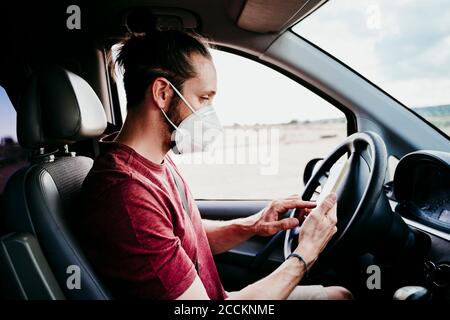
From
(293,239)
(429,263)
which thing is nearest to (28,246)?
(293,239)

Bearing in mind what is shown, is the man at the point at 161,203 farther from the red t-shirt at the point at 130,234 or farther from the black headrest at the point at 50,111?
the black headrest at the point at 50,111

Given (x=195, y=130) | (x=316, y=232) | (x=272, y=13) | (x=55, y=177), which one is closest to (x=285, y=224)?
(x=316, y=232)

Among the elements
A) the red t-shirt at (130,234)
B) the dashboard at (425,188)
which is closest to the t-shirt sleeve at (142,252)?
the red t-shirt at (130,234)

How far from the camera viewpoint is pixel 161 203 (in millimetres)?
1107

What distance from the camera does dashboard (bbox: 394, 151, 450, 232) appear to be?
136 centimetres

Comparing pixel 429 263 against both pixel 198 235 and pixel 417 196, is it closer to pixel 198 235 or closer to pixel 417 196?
pixel 417 196

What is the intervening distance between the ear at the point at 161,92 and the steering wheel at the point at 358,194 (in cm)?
66

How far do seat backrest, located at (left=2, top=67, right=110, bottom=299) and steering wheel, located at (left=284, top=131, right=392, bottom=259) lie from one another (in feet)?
2.46

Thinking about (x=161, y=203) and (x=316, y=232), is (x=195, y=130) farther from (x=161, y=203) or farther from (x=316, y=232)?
(x=316, y=232)

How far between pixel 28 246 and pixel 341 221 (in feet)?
3.14

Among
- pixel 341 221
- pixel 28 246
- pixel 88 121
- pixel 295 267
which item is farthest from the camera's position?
pixel 341 221

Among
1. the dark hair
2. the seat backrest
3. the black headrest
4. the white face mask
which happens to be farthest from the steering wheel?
the black headrest

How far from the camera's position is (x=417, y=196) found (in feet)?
5.07
